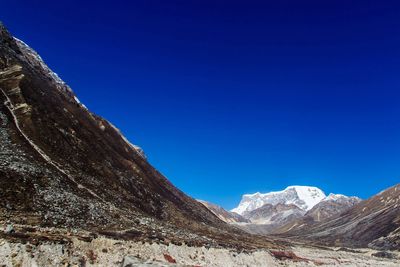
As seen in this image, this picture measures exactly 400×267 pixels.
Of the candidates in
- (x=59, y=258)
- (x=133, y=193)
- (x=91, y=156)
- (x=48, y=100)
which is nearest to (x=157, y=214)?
(x=133, y=193)

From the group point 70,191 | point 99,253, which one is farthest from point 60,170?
point 99,253

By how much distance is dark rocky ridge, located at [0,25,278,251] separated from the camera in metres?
56.1

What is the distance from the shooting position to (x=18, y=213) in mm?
48906

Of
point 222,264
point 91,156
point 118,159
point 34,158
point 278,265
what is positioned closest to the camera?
point 222,264

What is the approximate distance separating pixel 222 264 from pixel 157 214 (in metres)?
40.8

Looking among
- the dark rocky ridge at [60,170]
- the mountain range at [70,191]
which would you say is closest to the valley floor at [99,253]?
the mountain range at [70,191]

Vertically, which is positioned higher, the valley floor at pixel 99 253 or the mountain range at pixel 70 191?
the mountain range at pixel 70 191

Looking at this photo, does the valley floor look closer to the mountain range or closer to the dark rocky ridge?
the mountain range

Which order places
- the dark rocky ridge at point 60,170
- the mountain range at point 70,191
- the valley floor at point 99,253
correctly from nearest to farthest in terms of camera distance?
1. the valley floor at point 99,253
2. the mountain range at point 70,191
3. the dark rocky ridge at point 60,170

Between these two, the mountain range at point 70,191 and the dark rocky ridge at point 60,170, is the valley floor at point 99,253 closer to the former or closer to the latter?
the mountain range at point 70,191

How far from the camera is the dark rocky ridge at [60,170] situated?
5615 centimetres

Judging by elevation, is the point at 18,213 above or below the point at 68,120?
below

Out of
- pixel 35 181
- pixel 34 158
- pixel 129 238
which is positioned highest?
pixel 34 158

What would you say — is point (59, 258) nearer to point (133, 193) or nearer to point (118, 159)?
point (133, 193)
